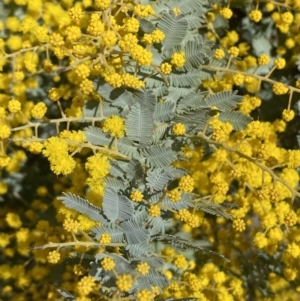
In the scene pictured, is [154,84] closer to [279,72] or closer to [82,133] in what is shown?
[82,133]

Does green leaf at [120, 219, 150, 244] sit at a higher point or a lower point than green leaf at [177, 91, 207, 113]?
lower

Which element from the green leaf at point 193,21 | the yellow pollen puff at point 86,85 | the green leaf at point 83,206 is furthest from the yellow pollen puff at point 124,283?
the green leaf at point 193,21

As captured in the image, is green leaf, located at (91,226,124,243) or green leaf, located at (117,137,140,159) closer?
green leaf, located at (91,226,124,243)

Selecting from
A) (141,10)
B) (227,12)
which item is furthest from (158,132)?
(227,12)

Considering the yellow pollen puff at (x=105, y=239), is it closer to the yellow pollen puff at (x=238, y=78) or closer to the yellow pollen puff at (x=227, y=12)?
the yellow pollen puff at (x=238, y=78)

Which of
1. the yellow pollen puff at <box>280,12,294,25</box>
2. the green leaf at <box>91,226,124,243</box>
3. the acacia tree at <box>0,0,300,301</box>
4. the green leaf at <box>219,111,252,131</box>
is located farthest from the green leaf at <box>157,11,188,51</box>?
the green leaf at <box>91,226,124,243</box>

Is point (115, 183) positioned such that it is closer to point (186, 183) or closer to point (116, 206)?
point (116, 206)

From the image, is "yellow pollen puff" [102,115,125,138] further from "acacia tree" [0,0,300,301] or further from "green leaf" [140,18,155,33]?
"green leaf" [140,18,155,33]
